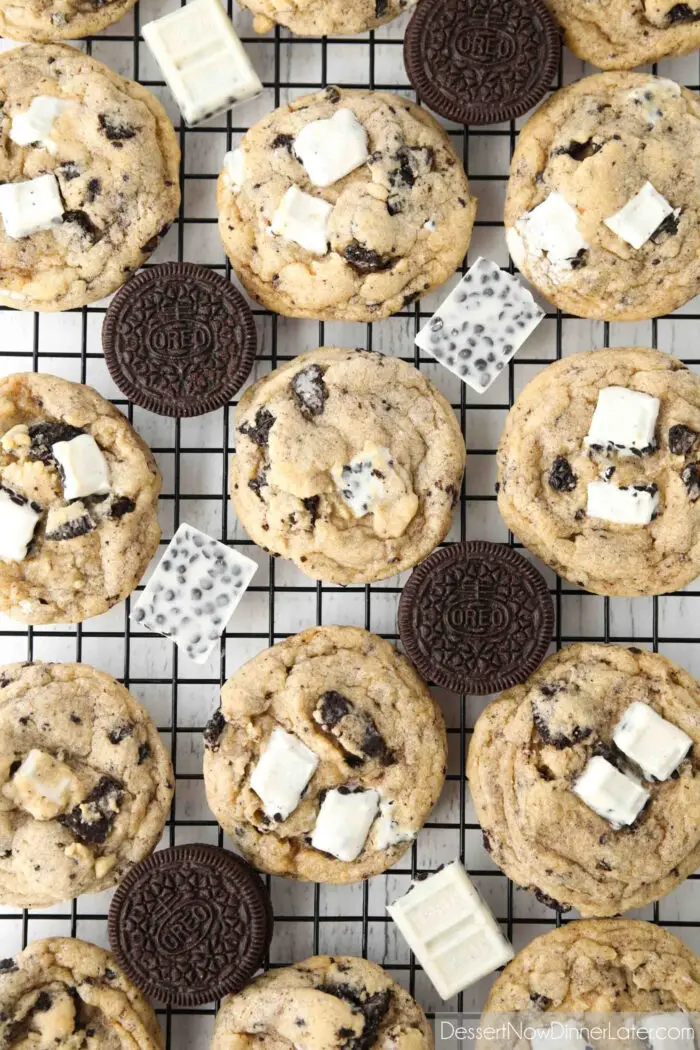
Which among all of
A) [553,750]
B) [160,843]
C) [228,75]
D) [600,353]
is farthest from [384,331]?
[160,843]

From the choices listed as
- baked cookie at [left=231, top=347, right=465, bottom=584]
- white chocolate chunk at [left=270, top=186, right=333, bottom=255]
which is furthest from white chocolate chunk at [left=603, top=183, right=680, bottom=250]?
white chocolate chunk at [left=270, top=186, right=333, bottom=255]

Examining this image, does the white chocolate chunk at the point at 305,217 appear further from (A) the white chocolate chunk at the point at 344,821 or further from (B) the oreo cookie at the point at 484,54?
(A) the white chocolate chunk at the point at 344,821

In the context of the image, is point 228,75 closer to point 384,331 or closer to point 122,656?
point 384,331

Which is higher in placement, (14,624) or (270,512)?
(270,512)

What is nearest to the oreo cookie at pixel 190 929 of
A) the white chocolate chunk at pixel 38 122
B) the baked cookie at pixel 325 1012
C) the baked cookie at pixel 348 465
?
the baked cookie at pixel 325 1012

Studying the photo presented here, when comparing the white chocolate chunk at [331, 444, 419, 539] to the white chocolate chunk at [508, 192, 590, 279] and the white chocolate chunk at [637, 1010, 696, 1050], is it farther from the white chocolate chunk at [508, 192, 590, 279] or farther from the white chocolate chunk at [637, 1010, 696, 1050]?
the white chocolate chunk at [637, 1010, 696, 1050]
